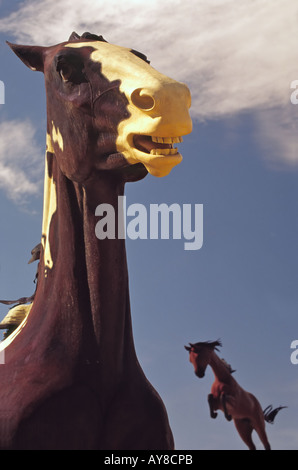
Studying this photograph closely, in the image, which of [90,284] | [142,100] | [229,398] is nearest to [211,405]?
[229,398]

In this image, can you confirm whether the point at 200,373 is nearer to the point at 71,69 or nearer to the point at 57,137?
the point at 57,137

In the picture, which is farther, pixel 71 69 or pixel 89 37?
pixel 89 37

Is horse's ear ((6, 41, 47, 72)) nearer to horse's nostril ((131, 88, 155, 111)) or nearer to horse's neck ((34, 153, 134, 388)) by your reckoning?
horse's neck ((34, 153, 134, 388))

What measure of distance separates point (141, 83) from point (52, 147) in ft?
2.53

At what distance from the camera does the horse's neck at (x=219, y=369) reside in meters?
7.63

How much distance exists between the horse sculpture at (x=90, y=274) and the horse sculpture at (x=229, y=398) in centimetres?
364

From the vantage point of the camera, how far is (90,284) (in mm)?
3605

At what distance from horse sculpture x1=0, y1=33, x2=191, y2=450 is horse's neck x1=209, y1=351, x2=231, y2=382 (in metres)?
4.03

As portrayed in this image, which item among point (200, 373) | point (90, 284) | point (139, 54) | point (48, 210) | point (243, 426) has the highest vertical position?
point (139, 54)

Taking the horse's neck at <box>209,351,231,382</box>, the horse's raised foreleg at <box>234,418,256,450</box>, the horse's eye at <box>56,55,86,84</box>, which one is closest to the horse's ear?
the horse's eye at <box>56,55,86,84</box>

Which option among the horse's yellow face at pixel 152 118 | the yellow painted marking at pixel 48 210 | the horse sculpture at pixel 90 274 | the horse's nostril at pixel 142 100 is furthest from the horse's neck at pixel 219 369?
the horse's nostril at pixel 142 100

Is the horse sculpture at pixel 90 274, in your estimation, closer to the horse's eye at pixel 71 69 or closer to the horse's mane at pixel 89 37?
the horse's eye at pixel 71 69

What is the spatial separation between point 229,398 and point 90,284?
462 cm
